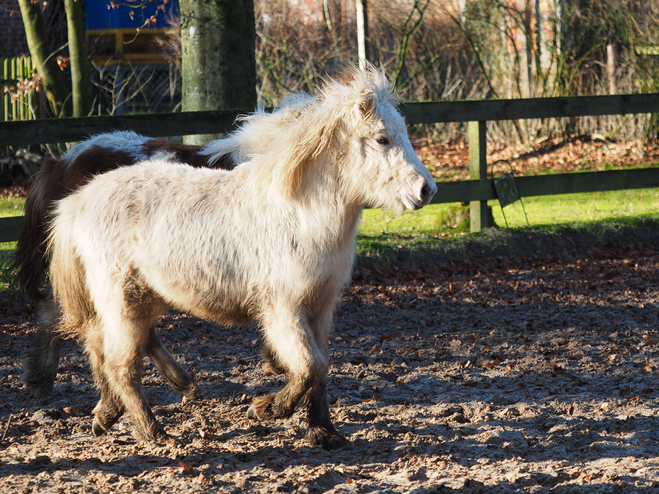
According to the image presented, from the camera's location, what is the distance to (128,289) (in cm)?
379

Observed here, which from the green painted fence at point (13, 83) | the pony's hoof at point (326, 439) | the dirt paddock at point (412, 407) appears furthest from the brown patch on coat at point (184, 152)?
the green painted fence at point (13, 83)

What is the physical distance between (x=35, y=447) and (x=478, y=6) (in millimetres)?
14482

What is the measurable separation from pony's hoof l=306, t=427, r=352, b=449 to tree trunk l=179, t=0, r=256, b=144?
410 cm

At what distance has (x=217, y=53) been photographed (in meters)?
6.78

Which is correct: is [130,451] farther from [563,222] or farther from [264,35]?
[264,35]

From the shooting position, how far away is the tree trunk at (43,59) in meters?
12.1

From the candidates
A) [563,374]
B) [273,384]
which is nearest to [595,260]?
[563,374]

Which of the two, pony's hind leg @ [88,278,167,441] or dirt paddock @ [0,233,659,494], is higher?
pony's hind leg @ [88,278,167,441]

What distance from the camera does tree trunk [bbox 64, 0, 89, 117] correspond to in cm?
1115

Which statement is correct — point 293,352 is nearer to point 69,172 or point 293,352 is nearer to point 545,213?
point 69,172

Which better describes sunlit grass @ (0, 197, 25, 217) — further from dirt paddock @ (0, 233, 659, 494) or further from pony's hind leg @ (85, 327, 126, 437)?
pony's hind leg @ (85, 327, 126, 437)

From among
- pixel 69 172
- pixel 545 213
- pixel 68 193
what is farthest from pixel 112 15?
pixel 68 193

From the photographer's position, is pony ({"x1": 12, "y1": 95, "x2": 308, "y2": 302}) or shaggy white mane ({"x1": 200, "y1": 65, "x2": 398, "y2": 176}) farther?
pony ({"x1": 12, "y1": 95, "x2": 308, "y2": 302})

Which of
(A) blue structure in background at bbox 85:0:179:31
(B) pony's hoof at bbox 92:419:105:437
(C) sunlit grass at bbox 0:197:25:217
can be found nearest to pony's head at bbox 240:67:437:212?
(B) pony's hoof at bbox 92:419:105:437
